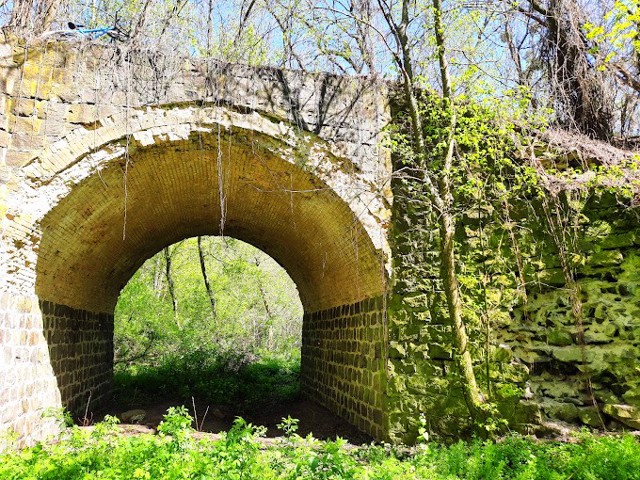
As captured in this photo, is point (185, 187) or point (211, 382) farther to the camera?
point (211, 382)

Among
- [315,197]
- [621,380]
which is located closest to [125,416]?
[315,197]

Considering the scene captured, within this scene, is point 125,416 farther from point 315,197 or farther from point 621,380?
point 621,380

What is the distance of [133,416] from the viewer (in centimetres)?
855

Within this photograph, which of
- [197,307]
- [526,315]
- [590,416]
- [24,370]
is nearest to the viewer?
[24,370]

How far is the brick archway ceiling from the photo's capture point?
6316 millimetres

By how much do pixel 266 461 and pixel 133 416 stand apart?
17.6 feet

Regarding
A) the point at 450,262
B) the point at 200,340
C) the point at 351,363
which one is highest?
the point at 450,262

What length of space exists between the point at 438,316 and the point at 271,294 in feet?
53.7

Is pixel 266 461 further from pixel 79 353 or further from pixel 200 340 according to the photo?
pixel 200 340

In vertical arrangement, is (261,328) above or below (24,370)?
below

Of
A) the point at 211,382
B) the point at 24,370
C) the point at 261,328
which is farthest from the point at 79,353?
the point at 261,328

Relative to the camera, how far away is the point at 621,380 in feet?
19.6

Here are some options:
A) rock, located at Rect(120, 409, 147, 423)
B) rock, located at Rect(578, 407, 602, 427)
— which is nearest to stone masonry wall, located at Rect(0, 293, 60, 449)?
rock, located at Rect(120, 409, 147, 423)

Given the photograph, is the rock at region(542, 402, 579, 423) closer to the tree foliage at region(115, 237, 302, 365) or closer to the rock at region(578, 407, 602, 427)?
the rock at region(578, 407, 602, 427)
